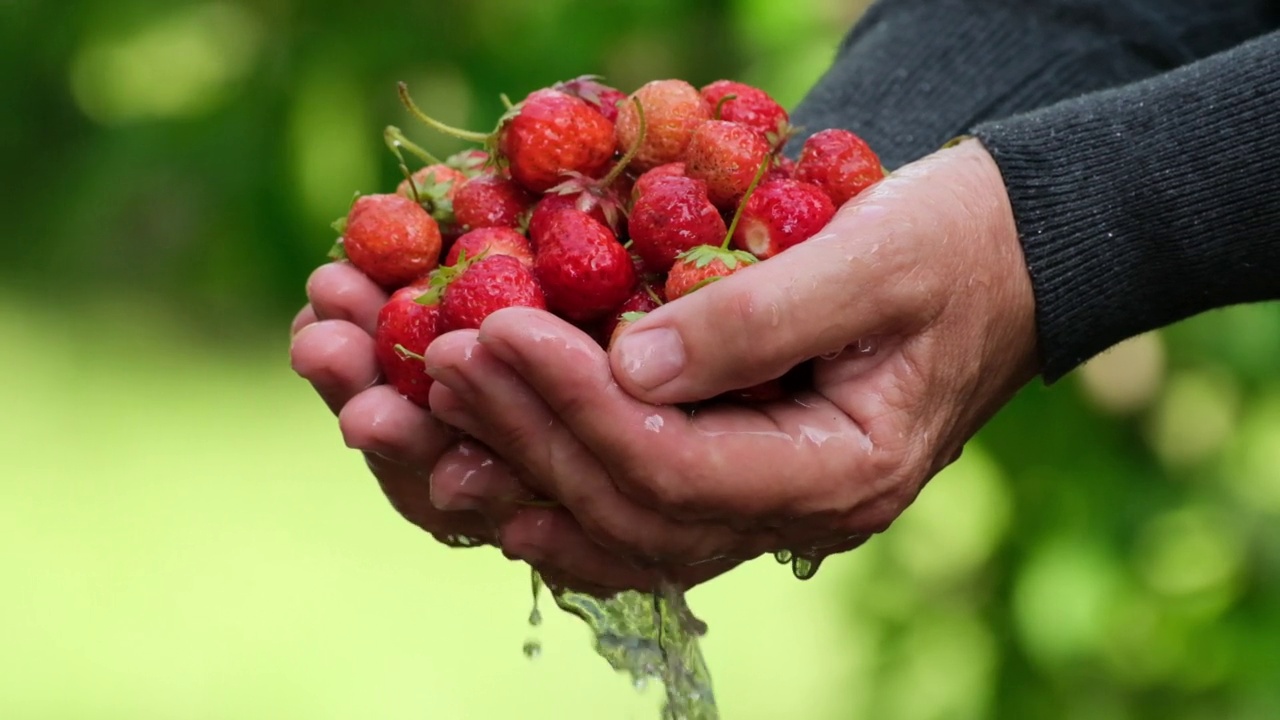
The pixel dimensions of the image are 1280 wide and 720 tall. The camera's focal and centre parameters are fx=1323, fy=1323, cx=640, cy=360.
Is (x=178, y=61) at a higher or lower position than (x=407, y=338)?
higher

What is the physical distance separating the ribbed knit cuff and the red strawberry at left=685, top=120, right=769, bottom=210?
1.20 feet

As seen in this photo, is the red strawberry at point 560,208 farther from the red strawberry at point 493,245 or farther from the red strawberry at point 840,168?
the red strawberry at point 840,168

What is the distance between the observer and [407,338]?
0.98 metres

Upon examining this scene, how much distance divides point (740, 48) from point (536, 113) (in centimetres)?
122

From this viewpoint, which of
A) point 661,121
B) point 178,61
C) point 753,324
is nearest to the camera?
point 753,324

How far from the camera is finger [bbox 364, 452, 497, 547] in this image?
108 cm

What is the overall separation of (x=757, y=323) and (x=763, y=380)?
0.05m

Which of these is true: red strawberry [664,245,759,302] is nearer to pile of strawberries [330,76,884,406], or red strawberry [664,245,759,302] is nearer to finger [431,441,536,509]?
pile of strawberries [330,76,884,406]

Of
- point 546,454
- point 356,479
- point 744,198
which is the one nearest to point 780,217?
point 744,198

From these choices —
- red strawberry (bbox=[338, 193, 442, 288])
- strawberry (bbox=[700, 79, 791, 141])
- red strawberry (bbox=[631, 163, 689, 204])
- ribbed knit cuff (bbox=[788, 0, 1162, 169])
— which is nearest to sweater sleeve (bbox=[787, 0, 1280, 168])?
ribbed knit cuff (bbox=[788, 0, 1162, 169])

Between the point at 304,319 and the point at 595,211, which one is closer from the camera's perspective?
the point at 595,211

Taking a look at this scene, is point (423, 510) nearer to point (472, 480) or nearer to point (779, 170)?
point (472, 480)

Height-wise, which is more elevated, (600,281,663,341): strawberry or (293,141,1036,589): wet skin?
(600,281,663,341): strawberry

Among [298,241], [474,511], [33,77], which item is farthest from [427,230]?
[33,77]
